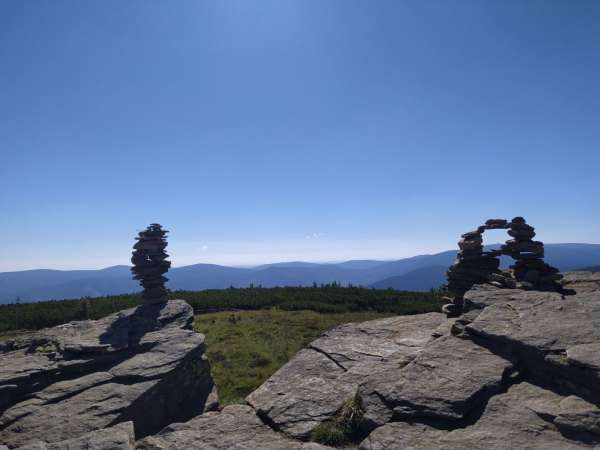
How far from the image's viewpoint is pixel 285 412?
9.88m

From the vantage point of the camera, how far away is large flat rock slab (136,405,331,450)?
8500mm

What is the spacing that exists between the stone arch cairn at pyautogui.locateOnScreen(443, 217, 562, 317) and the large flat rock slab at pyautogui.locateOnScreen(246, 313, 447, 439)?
9.24ft

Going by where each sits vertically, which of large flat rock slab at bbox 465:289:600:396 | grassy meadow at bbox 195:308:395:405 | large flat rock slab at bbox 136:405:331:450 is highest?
large flat rock slab at bbox 465:289:600:396

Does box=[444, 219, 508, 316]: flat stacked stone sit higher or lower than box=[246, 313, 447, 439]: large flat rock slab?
higher

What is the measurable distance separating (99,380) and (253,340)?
45.3ft

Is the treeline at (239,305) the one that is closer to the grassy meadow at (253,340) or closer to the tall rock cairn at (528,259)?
the grassy meadow at (253,340)

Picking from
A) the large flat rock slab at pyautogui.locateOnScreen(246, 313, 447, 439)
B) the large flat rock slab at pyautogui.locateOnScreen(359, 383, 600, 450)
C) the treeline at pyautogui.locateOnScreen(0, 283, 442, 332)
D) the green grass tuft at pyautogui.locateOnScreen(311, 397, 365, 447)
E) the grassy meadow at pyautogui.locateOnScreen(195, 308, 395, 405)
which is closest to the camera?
the large flat rock slab at pyautogui.locateOnScreen(359, 383, 600, 450)

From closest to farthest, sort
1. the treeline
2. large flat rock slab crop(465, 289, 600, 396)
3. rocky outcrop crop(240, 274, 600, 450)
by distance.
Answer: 1. rocky outcrop crop(240, 274, 600, 450)
2. large flat rock slab crop(465, 289, 600, 396)
3. the treeline

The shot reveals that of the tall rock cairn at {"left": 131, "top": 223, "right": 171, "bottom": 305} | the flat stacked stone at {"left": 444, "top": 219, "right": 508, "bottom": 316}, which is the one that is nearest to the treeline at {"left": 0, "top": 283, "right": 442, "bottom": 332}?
the tall rock cairn at {"left": 131, "top": 223, "right": 171, "bottom": 305}

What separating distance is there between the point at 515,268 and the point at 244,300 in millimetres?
31085

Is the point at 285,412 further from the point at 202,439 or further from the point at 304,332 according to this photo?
the point at 304,332

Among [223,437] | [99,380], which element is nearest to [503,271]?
[223,437]

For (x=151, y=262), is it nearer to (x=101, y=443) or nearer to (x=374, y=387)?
(x=101, y=443)

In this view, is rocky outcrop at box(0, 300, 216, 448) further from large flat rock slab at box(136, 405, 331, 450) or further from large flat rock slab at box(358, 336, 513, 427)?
large flat rock slab at box(358, 336, 513, 427)
